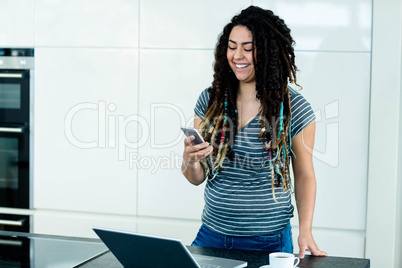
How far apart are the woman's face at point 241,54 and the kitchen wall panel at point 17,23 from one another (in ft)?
4.91

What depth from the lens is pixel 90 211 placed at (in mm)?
2816

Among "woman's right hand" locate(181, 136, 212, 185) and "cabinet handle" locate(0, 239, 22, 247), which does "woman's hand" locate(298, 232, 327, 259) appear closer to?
"woman's right hand" locate(181, 136, 212, 185)

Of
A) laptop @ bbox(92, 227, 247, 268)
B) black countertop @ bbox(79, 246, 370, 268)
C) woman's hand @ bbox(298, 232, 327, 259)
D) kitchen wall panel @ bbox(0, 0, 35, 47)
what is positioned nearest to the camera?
laptop @ bbox(92, 227, 247, 268)

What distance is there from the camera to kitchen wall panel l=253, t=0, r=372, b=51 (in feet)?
8.07

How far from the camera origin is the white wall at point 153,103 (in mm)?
2498

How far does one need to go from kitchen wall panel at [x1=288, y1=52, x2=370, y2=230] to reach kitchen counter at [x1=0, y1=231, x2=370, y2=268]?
3.91 ft

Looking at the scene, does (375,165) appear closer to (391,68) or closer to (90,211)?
(391,68)

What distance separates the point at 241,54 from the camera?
5.65ft

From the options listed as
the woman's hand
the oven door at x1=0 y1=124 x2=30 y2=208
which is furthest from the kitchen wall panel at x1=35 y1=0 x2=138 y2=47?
the woman's hand

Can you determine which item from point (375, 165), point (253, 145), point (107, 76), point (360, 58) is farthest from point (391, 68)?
point (107, 76)

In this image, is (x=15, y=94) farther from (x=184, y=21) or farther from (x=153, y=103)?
(x=184, y=21)

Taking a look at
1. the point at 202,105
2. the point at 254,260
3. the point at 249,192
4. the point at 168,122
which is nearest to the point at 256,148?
the point at 249,192

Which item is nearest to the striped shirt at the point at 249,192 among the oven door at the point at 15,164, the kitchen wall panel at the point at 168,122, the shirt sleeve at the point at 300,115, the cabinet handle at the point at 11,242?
the shirt sleeve at the point at 300,115

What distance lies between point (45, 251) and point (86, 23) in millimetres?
1632
